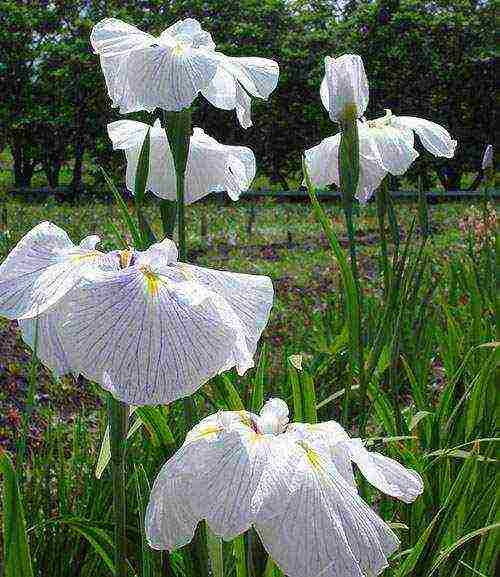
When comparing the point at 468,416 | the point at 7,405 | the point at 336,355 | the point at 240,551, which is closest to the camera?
the point at 240,551

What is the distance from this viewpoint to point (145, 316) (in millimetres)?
648

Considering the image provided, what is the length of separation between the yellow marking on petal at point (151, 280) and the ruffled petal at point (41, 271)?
6 cm

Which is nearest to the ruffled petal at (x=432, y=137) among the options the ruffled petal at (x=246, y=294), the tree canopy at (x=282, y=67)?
the ruffled petal at (x=246, y=294)

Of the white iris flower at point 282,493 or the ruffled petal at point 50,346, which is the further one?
the ruffled petal at point 50,346

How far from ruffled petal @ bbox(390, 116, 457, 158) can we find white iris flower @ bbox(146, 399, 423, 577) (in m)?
0.71

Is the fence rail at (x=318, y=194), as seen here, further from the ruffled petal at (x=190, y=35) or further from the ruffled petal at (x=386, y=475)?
the ruffled petal at (x=386, y=475)

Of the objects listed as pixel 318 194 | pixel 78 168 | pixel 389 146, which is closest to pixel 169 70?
pixel 389 146

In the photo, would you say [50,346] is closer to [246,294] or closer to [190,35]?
[246,294]

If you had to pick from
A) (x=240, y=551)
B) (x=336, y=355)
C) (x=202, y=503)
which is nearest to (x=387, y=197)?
(x=240, y=551)

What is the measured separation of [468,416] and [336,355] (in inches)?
39.4

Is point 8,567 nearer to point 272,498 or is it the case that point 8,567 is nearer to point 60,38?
point 272,498

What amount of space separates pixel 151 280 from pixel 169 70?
1.07ft

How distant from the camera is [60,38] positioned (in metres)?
15.3

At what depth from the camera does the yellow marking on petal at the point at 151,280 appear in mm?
664
